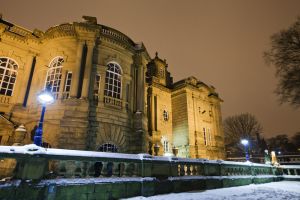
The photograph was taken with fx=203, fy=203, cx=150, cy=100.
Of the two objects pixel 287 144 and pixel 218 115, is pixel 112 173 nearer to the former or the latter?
pixel 218 115

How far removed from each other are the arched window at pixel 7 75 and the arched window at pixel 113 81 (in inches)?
294

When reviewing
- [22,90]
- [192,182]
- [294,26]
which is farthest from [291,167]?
[22,90]

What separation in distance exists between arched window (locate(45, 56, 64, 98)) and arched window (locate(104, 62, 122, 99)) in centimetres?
366

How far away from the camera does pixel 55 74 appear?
16.2m

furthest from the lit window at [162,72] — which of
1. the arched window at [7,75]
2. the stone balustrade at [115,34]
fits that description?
the arched window at [7,75]

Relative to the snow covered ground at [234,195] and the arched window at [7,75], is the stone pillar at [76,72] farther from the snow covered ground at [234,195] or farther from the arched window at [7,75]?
the snow covered ground at [234,195]

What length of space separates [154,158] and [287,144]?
86.3 m

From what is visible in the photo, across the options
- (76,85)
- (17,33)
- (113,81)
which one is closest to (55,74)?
(76,85)

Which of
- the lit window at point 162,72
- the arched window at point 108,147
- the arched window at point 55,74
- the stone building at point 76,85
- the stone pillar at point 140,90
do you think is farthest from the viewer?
the lit window at point 162,72

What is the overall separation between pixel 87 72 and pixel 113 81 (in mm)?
2319

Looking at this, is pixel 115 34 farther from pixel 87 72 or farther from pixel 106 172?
pixel 106 172

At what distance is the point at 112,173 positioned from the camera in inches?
303

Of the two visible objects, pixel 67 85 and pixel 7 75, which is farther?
pixel 7 75

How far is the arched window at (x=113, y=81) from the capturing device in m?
16.6
